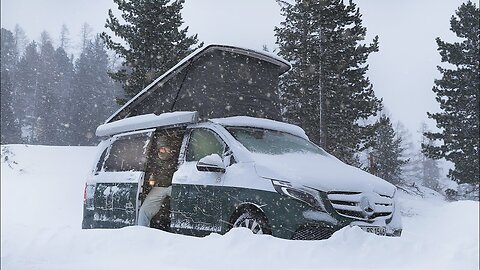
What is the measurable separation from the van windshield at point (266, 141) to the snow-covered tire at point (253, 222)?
717 mm

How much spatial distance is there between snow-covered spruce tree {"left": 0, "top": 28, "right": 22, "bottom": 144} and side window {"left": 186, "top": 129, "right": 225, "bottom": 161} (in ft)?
7.16

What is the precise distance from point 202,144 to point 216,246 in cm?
308

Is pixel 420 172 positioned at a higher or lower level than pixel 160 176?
higher

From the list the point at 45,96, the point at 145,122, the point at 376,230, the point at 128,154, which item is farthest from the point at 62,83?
the point at 128,154

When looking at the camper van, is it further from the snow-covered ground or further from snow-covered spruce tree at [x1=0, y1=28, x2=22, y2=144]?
snow-covered spruce tree at [x1=0, y1=28, x2=22, y2=144]

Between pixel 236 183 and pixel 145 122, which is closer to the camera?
pixel 236 183

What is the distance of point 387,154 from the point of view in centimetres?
277

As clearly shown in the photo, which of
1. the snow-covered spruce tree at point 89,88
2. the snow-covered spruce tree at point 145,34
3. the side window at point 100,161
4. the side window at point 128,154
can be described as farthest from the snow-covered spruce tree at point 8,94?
the side window at point 100,161

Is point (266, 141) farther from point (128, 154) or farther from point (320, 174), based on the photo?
point (128, 154)

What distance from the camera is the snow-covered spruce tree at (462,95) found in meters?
1.80

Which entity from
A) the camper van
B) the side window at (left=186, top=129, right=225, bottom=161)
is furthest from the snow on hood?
the side window at (left=186, top=129, right=225, bottom=161)

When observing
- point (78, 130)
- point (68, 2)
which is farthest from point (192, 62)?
point (68, 2)

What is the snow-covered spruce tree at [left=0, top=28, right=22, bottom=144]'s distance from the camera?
2.43 m

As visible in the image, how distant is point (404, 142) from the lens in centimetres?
223
